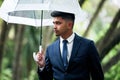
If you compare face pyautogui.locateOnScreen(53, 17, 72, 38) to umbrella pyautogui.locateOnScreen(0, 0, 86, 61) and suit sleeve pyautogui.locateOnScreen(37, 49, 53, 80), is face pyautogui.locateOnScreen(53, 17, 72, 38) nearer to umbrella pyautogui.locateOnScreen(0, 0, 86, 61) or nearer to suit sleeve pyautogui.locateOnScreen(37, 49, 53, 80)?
umbrella pyautogui.locateOnScreen(0, 0, 86, 61)

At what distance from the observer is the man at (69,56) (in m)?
5.88

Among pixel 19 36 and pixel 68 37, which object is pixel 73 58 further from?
pixel 19 36

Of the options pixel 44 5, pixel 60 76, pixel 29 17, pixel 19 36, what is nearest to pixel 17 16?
pixel 29 17

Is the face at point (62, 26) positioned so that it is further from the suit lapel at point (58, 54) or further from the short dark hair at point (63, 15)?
the suit lapel at point (58, 54)

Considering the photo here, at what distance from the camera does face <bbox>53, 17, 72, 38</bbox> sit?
19.2ft

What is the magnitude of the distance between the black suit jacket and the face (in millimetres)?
151

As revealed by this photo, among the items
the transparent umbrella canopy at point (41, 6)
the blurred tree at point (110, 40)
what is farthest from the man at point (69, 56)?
the blurred tree at point (110, 40)

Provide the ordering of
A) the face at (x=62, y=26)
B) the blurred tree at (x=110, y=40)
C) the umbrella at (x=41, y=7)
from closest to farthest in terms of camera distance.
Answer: the face at (x=62, y=26) < the umbrella at (x=41, y=7) < the blurred tree at (x=110, y=40)

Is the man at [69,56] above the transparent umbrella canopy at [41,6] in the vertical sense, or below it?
below

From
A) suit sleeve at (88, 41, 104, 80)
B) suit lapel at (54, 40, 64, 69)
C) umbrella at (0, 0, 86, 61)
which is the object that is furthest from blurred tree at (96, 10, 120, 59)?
suit lapel at (54, 40, 64, 69)

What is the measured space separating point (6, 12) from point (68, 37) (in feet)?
2.82

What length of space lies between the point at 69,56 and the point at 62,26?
1.11ft

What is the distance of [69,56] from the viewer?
5.92 meters

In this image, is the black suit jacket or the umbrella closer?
the black suit jacket
